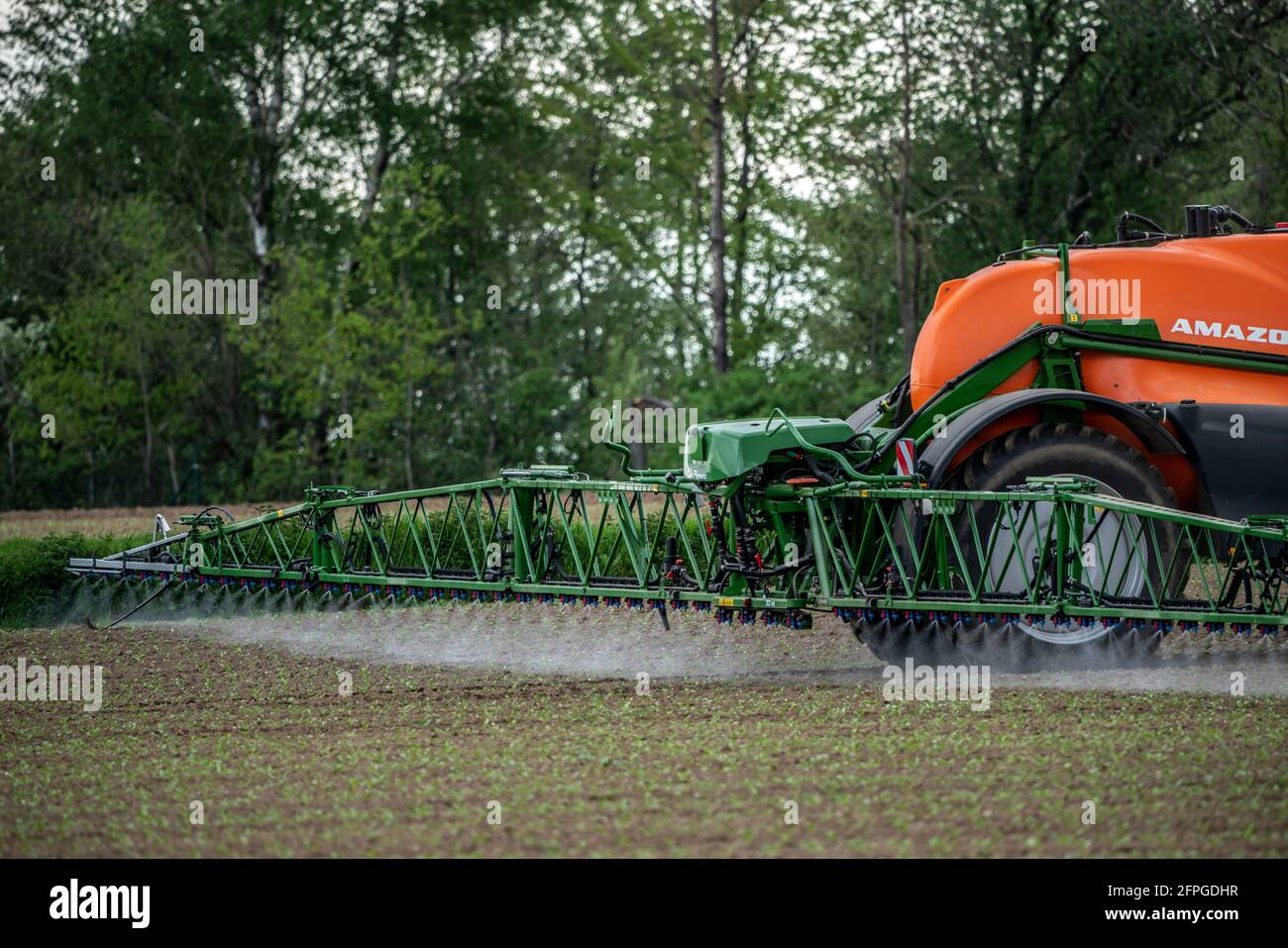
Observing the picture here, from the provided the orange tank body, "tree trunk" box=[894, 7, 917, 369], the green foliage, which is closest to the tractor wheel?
the orange tank body

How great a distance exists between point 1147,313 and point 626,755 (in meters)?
5.06

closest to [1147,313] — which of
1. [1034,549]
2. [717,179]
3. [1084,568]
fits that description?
[1034,549]

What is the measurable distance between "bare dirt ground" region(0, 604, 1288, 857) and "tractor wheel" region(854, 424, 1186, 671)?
214mm

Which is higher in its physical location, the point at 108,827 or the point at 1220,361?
the point at 1220,361

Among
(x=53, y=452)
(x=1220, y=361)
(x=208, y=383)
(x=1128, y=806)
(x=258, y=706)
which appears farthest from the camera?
(x=208, y=383)

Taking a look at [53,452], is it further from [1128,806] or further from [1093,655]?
[1128,806]

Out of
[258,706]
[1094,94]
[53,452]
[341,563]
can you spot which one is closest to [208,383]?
[53,452]

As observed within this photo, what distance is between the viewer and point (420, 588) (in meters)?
10.5

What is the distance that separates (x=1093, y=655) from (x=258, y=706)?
5248 mm

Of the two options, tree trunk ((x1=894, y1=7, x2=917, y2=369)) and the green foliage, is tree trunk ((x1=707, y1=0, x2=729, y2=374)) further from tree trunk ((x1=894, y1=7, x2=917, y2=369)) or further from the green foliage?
the green foliage

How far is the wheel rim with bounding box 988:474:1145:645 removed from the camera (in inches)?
361

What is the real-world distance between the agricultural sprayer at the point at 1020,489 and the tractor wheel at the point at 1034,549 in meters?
0.01

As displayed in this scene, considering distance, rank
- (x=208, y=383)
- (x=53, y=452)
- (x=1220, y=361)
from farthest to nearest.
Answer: (x=208, y=383), (x=53, y=452), (x=1220, y=361)

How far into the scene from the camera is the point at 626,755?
23.8 ft
